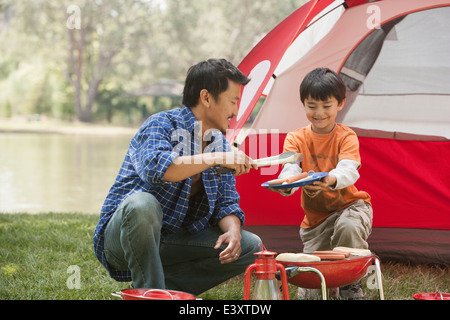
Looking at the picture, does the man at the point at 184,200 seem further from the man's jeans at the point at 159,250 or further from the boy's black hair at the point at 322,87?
the boy's black hair at the point at 322,87

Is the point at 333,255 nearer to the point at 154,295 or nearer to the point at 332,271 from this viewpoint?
the point at 332,271

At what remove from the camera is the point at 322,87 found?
2.20m

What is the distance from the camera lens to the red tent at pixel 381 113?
114 inches

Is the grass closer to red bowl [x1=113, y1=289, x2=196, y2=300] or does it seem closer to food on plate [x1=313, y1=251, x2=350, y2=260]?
food on plate [x1=313, y1=251, x2=350, y2=260]

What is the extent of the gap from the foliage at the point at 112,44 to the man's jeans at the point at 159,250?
2051cm

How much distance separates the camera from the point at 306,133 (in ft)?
7.91

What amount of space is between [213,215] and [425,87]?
185 centimetres

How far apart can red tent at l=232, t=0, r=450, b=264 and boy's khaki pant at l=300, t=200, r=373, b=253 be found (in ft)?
1.62

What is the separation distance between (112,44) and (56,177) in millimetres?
15764

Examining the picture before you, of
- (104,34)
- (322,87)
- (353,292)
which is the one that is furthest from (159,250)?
(104,34)

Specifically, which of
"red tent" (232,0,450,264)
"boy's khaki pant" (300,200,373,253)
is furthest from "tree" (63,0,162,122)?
"boy's khaki pant" (300,200,373,253)

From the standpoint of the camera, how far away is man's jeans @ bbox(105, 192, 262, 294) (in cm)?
167

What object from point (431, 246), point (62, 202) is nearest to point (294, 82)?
point (431, 246)
